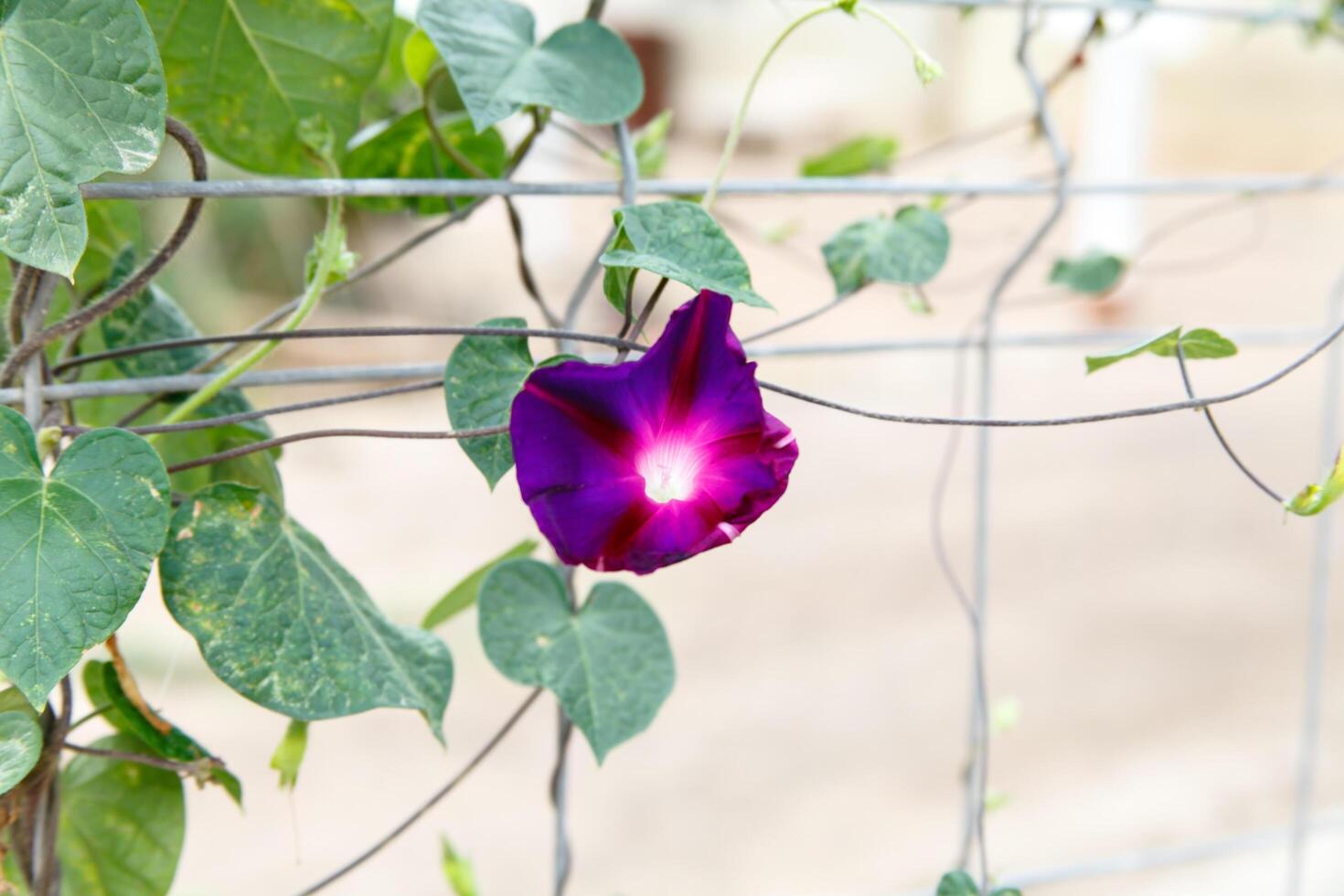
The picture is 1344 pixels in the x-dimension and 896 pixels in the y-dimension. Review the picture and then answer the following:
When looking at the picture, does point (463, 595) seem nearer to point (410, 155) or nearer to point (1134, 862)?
point (410, 155)

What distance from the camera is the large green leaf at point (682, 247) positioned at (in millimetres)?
439

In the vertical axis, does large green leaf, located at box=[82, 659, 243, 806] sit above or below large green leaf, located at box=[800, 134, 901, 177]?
below

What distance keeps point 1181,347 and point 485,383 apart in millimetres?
272

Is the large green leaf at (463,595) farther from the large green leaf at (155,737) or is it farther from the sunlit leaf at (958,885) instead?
the sunlit leaf at (958,885)

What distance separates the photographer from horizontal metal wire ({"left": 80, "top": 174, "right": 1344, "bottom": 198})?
1.49ft

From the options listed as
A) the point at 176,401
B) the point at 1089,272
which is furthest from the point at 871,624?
the point at 176,401

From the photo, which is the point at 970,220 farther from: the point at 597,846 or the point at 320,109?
the point at 320,109

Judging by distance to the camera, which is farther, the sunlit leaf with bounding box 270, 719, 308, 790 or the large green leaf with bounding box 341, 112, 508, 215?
the large green leaf with bounding box 341, 112, 508, 215

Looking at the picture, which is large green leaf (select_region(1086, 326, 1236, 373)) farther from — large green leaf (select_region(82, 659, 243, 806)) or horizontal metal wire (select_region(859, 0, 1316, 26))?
Answer: large green leaf (select_region(82, 659, 243, 806))

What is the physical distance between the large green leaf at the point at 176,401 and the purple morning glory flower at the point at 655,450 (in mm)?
187

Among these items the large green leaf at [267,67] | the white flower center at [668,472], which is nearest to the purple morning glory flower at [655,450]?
the white flower center at [668,472]

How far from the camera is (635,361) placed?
1.34 feet

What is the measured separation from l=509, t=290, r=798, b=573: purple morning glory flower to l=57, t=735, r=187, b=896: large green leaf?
0.85 feet

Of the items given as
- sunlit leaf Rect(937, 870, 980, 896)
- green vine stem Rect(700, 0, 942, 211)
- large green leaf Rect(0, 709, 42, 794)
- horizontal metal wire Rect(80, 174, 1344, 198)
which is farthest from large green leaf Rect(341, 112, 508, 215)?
sunlit leaf Rect(937, 870, 980, 896)
